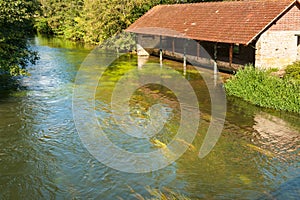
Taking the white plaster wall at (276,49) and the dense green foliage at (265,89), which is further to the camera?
the white plaster wall at (276,49)

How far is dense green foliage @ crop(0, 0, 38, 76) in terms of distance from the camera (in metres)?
18.7

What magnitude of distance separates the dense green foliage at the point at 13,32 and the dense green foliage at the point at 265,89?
12857mm

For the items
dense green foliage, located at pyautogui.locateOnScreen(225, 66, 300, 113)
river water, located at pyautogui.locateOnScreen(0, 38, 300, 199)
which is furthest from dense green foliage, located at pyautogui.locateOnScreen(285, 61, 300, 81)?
river water, located at pyautogui.locateOnScreen(0, 38, 300, 199)

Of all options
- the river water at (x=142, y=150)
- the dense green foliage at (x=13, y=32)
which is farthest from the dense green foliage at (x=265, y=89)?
the dense green foliage at (x=13, y=32)

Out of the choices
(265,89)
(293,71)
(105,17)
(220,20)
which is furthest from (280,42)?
(105,17)

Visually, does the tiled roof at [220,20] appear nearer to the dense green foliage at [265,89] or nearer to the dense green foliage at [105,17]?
the dense green foliage at [265,89]

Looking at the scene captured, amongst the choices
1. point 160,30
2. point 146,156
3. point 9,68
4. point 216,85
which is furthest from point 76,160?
point 160,30

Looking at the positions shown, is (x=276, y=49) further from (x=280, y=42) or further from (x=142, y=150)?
(x=142, y=150)

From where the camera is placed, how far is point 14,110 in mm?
17469

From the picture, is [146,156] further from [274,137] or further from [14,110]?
[14,110]

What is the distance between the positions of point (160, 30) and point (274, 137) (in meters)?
17.7

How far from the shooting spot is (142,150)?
507 inches

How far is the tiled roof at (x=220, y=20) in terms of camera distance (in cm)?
1988

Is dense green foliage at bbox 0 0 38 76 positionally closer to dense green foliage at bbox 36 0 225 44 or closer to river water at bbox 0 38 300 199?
river water at bbox 0 38 300 199
